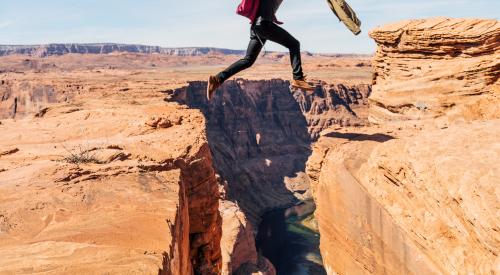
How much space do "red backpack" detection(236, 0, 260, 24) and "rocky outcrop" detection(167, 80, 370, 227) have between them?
59202mm

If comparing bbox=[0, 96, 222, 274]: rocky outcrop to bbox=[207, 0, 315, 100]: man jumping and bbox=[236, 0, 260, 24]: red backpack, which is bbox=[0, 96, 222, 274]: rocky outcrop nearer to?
bbox=[207, 0, 315, 100]: man jumping

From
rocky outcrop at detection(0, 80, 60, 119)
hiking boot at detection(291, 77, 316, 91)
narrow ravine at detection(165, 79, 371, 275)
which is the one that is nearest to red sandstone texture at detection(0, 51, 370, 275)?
hiking boot at detection(291, 77, 316, 91)

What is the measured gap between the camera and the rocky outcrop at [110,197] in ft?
13.9

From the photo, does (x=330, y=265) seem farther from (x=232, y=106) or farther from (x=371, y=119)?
(x=232, y=106)

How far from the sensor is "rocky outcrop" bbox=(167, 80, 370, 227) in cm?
7056

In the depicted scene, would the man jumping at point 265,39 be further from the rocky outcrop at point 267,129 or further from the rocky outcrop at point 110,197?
the rocky outcrop at point 267,129

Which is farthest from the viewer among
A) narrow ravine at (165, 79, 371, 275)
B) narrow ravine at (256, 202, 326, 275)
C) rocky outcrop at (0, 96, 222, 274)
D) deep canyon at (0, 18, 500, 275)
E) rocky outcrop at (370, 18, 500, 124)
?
narrow ravine at (165, 79, 371, 275)

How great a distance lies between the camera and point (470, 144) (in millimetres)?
5484

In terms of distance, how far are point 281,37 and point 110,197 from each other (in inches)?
132

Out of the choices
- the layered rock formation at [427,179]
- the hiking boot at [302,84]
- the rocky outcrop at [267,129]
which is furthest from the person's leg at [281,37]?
the rocky outcrop at [267,129]

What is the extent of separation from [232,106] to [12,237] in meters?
74.0

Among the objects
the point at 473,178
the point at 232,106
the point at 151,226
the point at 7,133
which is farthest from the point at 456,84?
the point at 232,106

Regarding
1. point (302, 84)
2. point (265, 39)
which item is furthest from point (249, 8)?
point (302, 84)

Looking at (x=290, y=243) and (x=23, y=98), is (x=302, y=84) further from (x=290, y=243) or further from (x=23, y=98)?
(x=23, y=98)
